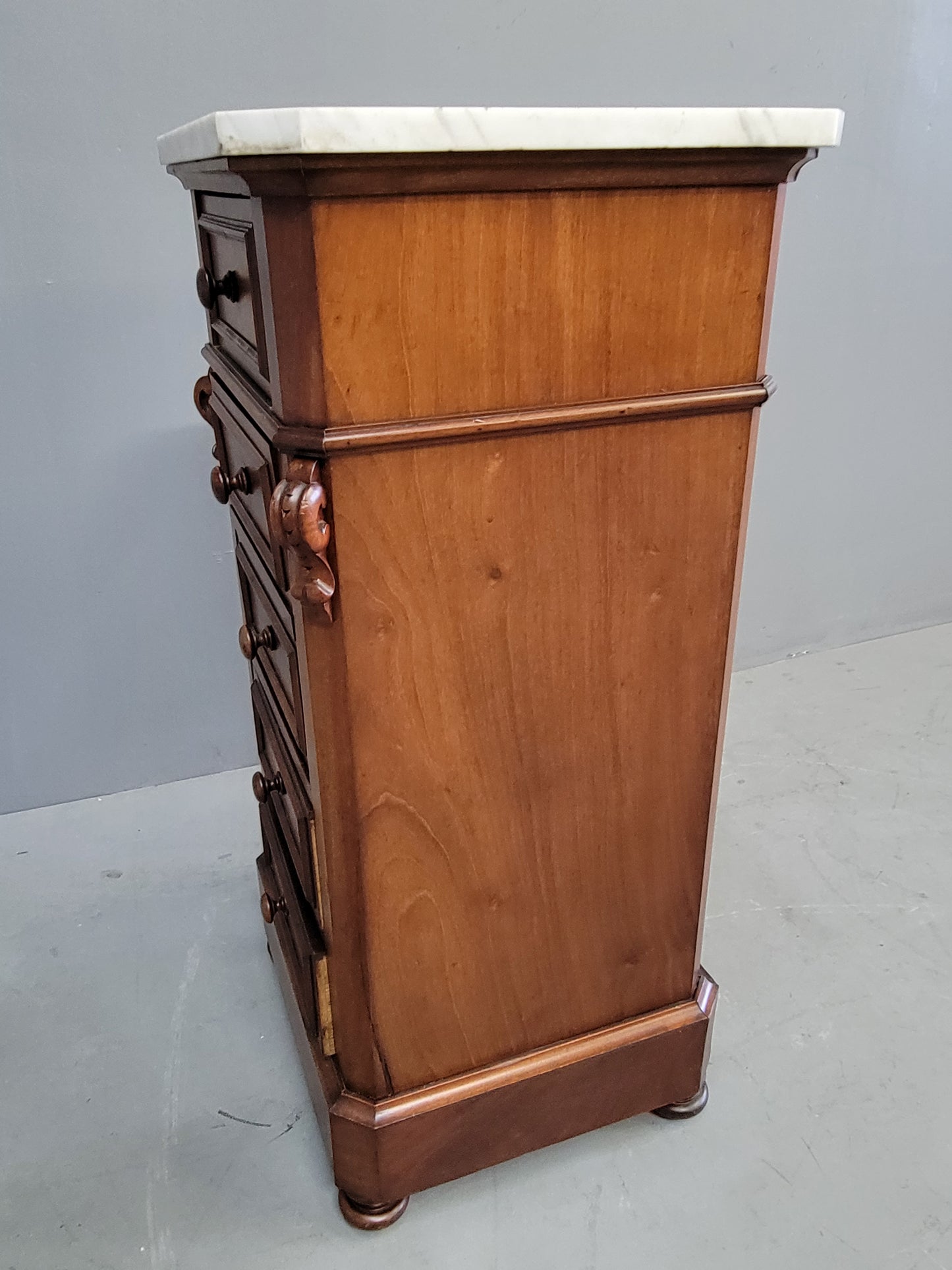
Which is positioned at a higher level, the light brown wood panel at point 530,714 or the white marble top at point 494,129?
the white marble top at point 494,129

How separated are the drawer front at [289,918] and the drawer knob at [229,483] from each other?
1.61 ft

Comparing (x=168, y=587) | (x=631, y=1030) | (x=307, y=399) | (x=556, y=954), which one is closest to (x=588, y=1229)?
(x=631, y=1030)

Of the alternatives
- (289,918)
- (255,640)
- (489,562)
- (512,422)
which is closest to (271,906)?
(289,918)

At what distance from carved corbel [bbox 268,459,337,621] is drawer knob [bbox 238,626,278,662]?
275 millimetres

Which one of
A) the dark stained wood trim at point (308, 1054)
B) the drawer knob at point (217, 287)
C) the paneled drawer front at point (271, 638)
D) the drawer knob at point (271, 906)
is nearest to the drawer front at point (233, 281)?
the drawer knob at point (217, 287)

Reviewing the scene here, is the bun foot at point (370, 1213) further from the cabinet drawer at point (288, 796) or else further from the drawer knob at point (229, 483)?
the drawer knob at point (229, 483)

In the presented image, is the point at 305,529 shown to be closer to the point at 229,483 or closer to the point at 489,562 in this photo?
the point at 489,562

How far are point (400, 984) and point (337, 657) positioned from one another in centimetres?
41

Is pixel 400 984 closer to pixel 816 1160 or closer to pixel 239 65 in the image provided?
pixel 816 1160

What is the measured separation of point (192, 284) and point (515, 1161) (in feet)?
4.80

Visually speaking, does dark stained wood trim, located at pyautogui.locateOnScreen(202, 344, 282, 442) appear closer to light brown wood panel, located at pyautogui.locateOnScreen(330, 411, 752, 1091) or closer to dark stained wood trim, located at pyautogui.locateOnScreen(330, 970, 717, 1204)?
light brown wood panel, located at pyautogui.locateOnScreen(330, 411, 752, 1091)

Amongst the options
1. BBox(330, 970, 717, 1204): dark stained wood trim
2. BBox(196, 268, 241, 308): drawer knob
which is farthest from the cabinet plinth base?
BBox(196, 268, 241, 308): drawer knob

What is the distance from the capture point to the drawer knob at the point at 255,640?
1147mm

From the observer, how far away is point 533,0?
1728 millimetres
